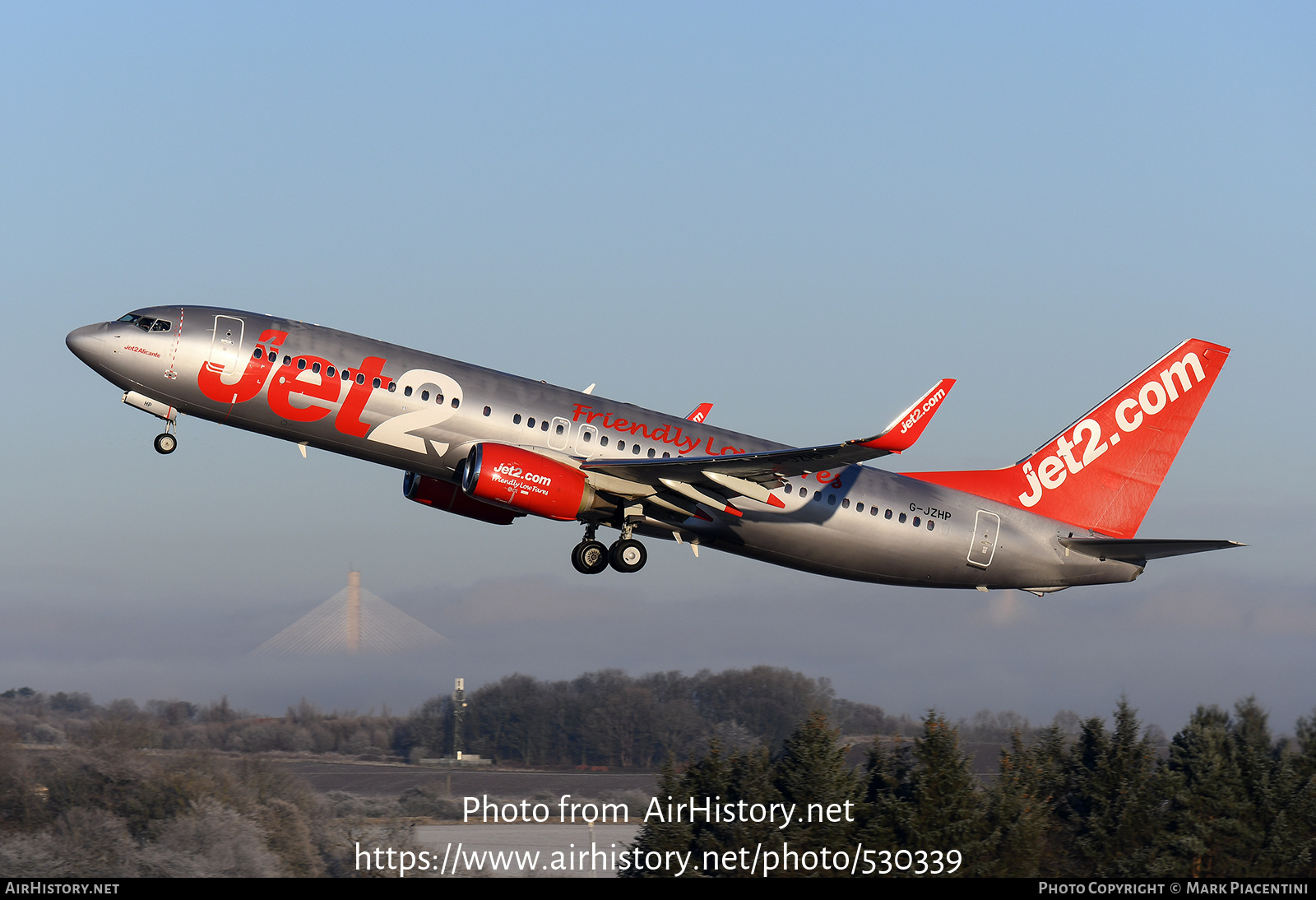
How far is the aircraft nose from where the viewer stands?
115 feet

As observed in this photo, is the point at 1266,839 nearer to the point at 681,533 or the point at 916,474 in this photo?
the point at 916,474

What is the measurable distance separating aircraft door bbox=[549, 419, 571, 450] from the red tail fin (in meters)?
13.8

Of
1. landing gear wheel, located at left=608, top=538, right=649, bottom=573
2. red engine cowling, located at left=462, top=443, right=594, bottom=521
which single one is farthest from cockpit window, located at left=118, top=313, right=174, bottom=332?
landing gear wheel, located at left=608, top=538, right=649, bottom=573

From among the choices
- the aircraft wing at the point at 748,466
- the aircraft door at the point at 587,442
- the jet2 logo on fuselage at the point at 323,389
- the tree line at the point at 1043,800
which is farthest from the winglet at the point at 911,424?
the tree line at the point at 1043,800

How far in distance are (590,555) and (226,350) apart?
11.9 m

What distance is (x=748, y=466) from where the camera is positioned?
3566cm

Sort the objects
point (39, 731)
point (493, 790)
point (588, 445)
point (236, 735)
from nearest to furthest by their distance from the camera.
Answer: point (588, 445), point (39, 731), point (236, 735), point (493, 790)

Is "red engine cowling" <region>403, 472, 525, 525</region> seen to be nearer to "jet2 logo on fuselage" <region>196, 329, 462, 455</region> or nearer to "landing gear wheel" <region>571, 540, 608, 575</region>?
"landing gear wheel" <region>571, 540, 608, 575</region>

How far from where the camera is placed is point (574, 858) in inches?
1891

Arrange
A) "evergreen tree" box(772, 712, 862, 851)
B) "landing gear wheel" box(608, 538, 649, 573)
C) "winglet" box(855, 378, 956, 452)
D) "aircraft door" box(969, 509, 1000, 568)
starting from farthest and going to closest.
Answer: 1. "evergreen tree" box(772, 712, 862, 851)
2. "aircraft door" box(969, 509, 1000, 568)
3. "landing gear wheel" box(608, 538, 649, 573)
4. "winglet" box(855, 378, 956, 452)

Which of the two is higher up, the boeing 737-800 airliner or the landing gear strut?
the boeing 737-800 airliner

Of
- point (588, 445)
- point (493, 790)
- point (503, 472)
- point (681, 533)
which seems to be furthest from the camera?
point (493, 790)

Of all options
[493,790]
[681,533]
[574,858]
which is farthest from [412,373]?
[493,790]

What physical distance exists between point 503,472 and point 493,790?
83.8ft
